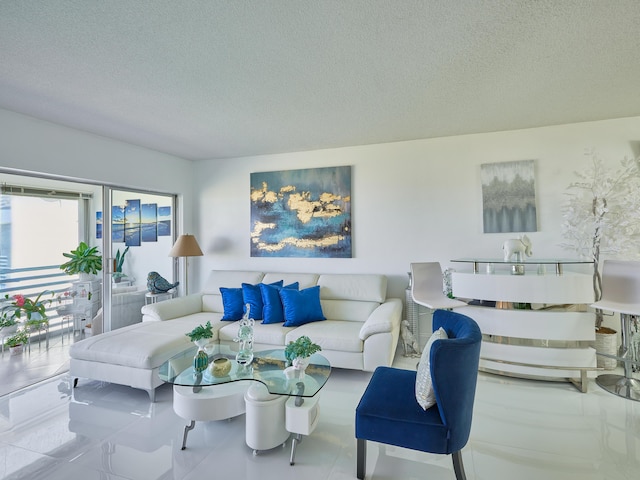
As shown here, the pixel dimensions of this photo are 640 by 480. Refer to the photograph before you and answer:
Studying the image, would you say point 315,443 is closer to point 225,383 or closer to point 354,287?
point 225,383

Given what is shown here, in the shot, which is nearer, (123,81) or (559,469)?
(559,469)

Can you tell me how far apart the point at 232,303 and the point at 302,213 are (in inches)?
60.8

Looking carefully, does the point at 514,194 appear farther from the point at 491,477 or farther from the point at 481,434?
the point at 491,477

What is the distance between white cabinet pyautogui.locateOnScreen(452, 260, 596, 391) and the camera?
9.01 ft

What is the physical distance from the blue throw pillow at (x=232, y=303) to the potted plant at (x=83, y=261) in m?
1.58

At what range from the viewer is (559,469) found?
1.85m

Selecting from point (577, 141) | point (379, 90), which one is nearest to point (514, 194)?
point (577, 141)

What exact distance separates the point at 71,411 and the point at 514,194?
490 cm

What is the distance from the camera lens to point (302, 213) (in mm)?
4402

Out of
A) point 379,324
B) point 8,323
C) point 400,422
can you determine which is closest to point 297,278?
point 379,324

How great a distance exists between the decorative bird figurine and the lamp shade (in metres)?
0.45

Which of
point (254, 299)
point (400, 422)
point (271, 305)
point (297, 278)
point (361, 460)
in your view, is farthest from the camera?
point (297, 278)

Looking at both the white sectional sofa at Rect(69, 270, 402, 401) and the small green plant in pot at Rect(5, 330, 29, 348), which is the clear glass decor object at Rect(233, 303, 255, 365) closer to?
the white sectional sofa at Rect(69, 270, 402, 401)

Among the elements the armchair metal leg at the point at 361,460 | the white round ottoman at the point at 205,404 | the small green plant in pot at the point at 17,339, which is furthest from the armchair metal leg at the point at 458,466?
the small green plant in pot at the point at 17,339
